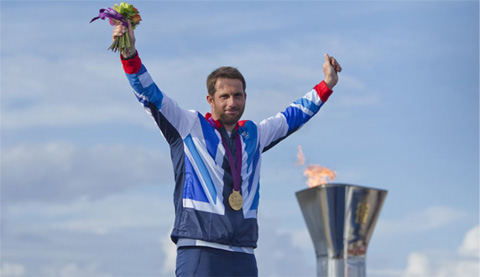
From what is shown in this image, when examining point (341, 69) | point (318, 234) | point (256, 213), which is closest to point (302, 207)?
point (318, 234)

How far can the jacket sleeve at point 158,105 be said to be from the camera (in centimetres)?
705

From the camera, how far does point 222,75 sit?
7.50m

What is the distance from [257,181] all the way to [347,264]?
8873 millimetres

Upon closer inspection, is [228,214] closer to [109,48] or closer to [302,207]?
[109,48]

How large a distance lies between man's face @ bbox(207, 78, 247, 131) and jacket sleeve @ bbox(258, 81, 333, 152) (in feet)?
1.91

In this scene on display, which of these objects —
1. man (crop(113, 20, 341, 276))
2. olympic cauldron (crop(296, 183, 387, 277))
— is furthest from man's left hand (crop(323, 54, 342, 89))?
olympic cauldron (crop(296, 183, 387, 277))

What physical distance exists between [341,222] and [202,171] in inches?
348

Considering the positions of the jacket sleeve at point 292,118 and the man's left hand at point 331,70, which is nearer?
the jacket sleeve at point 292,118

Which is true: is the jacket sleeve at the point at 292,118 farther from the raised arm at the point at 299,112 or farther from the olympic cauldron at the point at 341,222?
the olympic cauldron at the point at 341,222

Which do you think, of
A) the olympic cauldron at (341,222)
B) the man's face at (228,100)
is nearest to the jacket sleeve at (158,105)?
the man's face at (228,100)

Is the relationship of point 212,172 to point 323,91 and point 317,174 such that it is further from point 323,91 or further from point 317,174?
point 317,174

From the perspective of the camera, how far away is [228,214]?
706 centimetres

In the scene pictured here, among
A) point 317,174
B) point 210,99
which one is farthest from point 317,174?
point 210,99

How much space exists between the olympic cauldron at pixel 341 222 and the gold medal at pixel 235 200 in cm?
847
